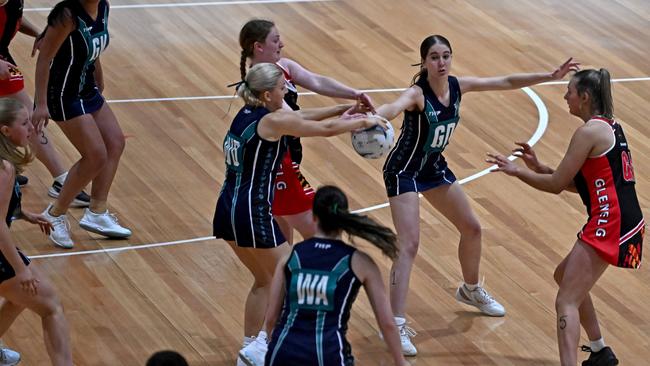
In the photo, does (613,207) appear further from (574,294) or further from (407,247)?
(407,247)

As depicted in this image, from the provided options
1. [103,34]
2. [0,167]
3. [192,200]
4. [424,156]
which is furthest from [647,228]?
[0,167]

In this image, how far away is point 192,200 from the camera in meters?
9.19

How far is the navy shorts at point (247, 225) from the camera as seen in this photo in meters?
6.70

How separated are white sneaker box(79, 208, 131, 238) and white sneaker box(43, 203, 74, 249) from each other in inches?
6.3

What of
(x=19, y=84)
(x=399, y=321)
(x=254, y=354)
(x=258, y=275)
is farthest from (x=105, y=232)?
(x=399, y=321)

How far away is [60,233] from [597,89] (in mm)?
3626

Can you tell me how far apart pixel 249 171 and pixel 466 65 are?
5.41 m

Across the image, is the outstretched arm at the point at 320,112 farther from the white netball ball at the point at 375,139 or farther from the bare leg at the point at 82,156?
the bare leg at the point at 82,156

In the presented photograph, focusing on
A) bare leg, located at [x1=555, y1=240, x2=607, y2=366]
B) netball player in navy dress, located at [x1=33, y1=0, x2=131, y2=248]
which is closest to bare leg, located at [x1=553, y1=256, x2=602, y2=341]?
bare leg, located at [x1=555, y1=240, x2=607, y2=366]

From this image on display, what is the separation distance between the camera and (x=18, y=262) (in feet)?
20.3

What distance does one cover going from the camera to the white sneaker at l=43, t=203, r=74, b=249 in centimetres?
847

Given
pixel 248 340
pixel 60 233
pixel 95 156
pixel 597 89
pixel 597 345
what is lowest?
pixel 60 233

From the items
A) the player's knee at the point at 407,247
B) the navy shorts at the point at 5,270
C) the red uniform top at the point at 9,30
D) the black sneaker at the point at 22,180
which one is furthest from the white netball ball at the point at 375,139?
the black sneaker at the point at 22,180

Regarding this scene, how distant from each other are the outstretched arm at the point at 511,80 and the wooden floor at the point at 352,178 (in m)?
1.29
